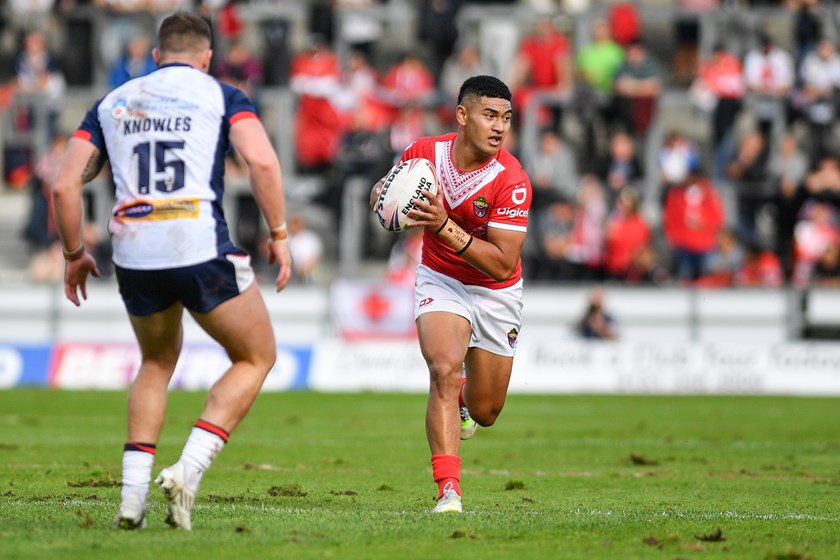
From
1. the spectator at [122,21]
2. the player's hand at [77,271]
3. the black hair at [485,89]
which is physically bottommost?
the player's hand at [77,271]

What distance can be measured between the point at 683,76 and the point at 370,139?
24.6 feet

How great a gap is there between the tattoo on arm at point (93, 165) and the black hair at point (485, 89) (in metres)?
2.47

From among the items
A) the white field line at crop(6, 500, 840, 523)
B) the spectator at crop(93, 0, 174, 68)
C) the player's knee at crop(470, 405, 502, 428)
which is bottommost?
the white field line at crop(6, 500, 840, 523)

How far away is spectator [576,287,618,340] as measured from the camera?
22141mm

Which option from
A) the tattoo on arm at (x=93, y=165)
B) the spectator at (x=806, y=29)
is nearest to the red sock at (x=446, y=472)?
the tattoo on arm at (x=93, y=165)

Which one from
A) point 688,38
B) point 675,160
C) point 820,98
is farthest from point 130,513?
point 688,38

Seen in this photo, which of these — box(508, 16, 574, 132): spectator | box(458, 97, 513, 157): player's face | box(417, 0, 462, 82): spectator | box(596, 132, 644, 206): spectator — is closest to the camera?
box(458, 97, 513, 157): player's face

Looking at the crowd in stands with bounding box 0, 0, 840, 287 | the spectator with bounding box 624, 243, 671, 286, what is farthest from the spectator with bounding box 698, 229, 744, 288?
the spectator with bounding box 624, 243, 671, 286

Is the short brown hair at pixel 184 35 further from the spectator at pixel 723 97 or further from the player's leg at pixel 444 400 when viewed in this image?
the spectator at pixel 723 97

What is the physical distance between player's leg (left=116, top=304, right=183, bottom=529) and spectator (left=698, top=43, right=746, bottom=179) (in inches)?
758

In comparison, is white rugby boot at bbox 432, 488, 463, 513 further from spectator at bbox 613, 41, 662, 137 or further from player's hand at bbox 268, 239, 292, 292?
spectator at bbox 613, 41, 662, 137

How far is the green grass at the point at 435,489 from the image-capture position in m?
6.80

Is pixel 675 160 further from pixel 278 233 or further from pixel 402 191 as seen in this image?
pixel 278 233

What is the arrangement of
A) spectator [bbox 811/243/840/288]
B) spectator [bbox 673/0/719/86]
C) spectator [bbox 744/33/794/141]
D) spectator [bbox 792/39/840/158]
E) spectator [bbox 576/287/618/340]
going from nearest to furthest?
spectator [bbox 576/287/618/340], spectator [bbox 811/243/840/288], spectator [bbox 792/39/840/158], spectator [bbox 744/33/794/141], spectator [bbox 673/0/719/86]
